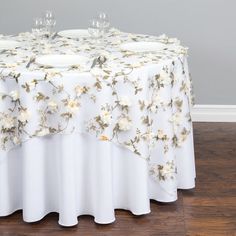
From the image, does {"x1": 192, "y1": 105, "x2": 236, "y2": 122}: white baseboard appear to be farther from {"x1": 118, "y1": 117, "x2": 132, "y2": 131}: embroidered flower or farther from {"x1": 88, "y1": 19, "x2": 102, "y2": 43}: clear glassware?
{"x1": 118, "y1": 117, "x2": 132, "y2": 131}: embroidered flower

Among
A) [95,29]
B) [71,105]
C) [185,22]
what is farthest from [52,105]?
[185,22]

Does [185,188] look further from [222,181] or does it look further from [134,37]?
[134,37]

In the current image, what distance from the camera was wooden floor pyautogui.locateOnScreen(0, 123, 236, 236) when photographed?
2223 millimetres

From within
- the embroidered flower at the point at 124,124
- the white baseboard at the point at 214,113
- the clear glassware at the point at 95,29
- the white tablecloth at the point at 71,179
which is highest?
the clear glassware at the point at 95,29

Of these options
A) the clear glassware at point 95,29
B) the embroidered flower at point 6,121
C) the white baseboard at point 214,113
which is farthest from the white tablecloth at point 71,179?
the white baseboard at point 214,113

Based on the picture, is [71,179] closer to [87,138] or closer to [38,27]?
[87,138]

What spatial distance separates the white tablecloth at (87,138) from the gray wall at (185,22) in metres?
1.21

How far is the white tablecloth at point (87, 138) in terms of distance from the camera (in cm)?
206

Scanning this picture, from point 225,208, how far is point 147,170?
0.49m

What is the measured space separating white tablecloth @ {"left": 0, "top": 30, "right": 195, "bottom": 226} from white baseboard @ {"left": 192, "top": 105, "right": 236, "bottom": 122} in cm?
131

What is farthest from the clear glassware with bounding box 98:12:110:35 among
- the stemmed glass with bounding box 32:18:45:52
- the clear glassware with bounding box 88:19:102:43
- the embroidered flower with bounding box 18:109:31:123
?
the embroidered flower with bounding box 18:109:31:123

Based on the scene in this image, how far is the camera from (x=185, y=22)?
3496mm

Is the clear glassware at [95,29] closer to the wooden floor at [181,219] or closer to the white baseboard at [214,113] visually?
the wooden floor at [181,219]
